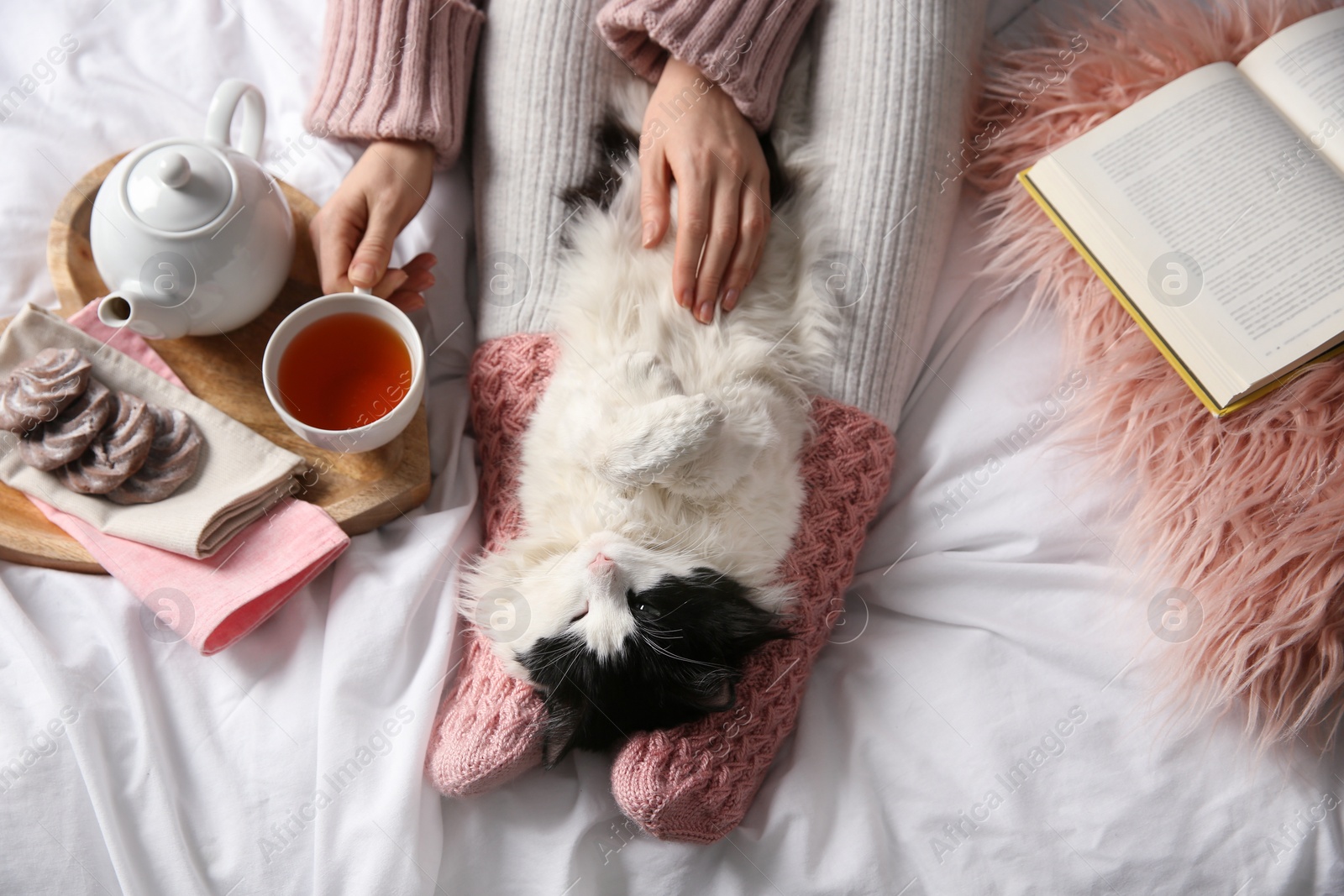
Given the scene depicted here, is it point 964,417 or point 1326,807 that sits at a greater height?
point 964,417

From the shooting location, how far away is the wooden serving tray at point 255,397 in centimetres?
78

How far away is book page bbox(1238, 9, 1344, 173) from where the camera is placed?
0.81 metres

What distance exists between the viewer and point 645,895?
0.75 metres

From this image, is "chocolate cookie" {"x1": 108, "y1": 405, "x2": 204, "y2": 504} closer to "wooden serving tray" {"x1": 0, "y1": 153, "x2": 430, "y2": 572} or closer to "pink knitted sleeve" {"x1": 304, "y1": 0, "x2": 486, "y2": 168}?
"wooden serving tray" {"x1": 0, "y1": 153, "x2": 430, "y2": 572}

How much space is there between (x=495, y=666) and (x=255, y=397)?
1.33 feet

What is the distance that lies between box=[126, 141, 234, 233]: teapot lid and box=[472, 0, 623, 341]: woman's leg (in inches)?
11.9

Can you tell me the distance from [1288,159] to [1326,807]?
0.68 metres

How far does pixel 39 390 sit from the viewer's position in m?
0.71

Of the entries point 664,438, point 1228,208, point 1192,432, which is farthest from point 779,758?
point 1228,208

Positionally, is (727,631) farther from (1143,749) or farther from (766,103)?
(766,103)

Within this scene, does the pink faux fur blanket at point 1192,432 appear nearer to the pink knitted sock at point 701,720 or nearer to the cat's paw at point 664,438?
the pink knitted sock at point 701,720

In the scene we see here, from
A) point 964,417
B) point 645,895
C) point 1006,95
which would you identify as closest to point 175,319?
point 645,895

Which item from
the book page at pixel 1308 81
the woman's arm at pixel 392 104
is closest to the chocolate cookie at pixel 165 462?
Result: the woman's arm at pixel 392 104

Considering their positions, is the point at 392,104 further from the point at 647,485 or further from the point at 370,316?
the point at 647,485
